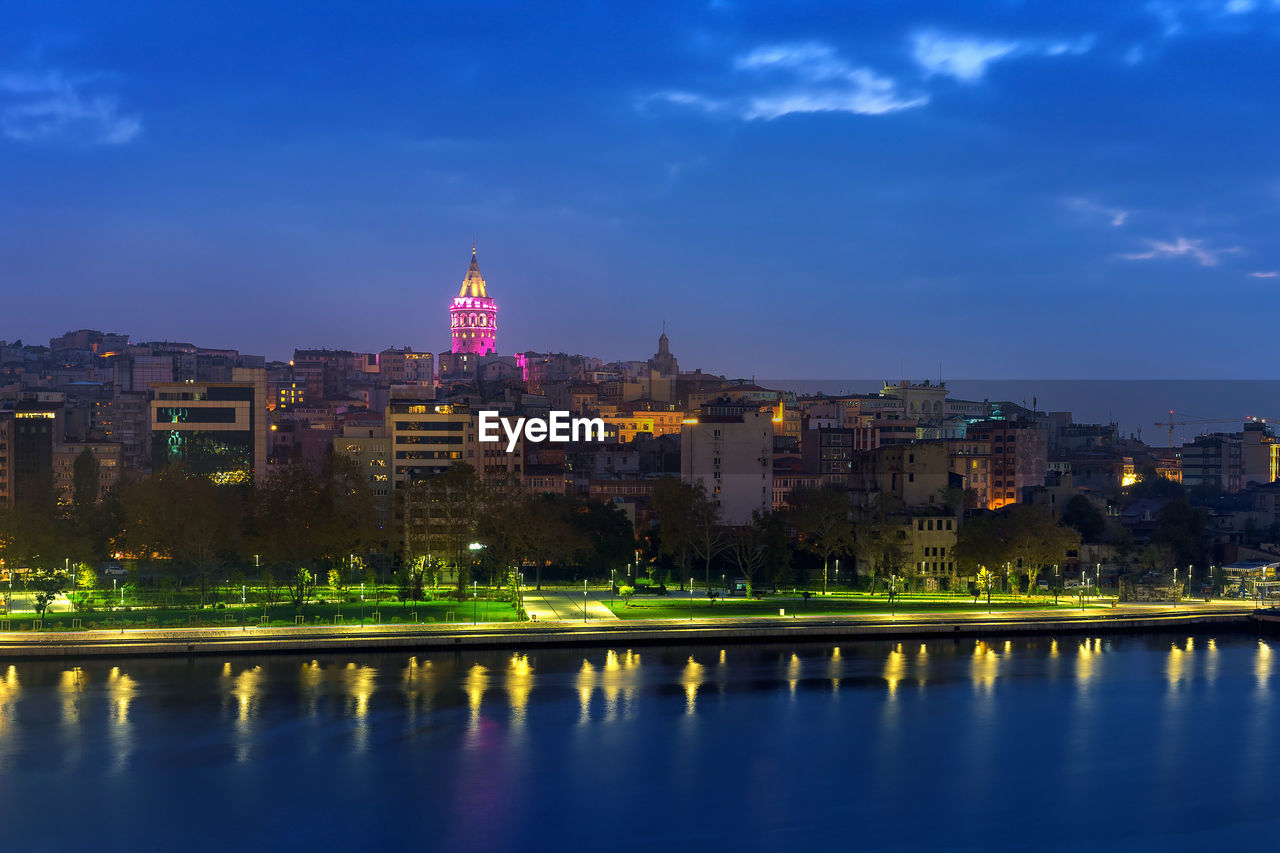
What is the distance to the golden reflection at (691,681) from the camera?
23.2 metres

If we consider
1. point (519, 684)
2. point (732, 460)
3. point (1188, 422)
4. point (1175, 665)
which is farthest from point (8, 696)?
point (1188, 422)

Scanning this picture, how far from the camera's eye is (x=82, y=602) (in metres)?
30.4

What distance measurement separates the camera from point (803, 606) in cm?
3178

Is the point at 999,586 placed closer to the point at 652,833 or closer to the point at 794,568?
the point at 794,568

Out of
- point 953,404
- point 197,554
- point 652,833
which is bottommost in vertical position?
point 652,833

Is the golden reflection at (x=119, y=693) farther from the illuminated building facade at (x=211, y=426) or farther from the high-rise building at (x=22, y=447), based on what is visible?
the illuminated building facade at (x=211, y=426)

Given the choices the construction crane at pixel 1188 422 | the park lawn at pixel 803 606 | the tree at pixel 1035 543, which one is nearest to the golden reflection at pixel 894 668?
the park lawn at pixel 803 606

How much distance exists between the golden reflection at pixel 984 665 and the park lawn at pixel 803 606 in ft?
8.69

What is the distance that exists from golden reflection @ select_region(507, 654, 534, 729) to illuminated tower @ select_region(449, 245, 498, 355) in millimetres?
117261

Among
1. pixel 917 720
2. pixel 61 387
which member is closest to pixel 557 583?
pixel 917 720

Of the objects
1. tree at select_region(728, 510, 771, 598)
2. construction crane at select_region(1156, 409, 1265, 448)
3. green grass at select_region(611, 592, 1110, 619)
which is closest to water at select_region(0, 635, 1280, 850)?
green grass at select_region(611, 592, 1110, 619)

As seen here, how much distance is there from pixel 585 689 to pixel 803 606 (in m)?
9.07

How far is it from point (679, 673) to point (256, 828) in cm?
1020

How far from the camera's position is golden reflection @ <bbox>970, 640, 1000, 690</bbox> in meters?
25.5
